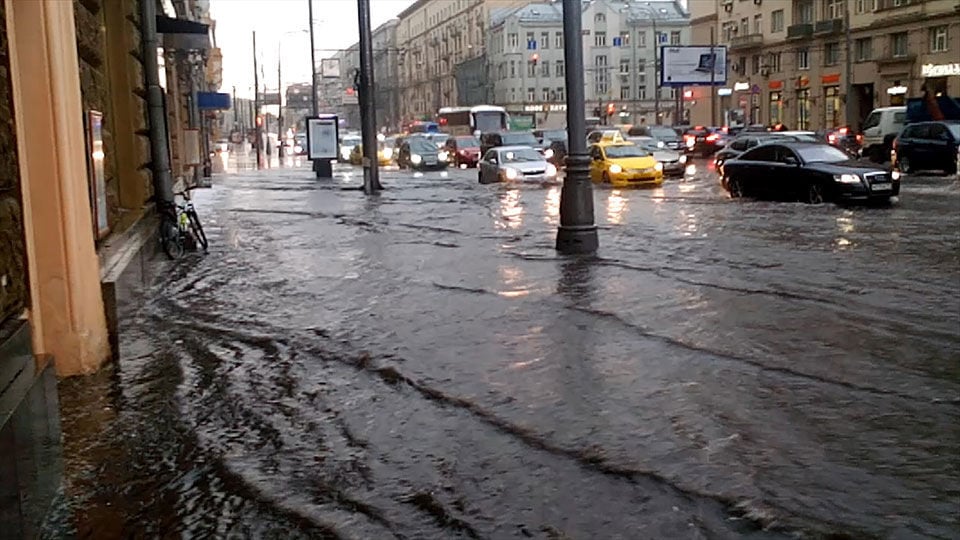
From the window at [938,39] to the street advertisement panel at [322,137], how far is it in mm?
33835

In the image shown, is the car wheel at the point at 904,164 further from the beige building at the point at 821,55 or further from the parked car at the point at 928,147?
the beige building at the point at 821,55

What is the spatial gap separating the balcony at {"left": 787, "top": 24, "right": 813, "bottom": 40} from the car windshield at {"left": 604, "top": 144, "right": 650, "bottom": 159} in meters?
43.8

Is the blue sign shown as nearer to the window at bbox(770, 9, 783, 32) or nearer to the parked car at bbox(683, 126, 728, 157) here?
the parked car at bbox(683, 126, 728, 157)

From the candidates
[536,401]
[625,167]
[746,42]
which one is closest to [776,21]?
[746,42]

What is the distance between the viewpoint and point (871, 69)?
65750 mm

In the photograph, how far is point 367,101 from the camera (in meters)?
32.9

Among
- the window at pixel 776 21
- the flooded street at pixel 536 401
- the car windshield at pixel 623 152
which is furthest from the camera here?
the window at pixel 776 21

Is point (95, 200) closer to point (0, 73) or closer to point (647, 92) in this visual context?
point (0, 73)

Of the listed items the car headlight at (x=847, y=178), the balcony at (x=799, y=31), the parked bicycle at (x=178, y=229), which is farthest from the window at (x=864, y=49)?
the parked bicycle at (x=178, y=229)

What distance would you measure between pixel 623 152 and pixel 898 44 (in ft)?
123

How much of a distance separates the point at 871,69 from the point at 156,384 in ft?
213

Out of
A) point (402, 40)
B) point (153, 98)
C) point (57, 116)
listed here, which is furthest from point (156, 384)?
point (402, 40)

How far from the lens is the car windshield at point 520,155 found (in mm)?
36562

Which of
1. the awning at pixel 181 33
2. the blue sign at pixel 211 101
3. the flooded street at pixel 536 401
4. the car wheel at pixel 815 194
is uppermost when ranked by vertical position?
the awning at pixel 181 33
